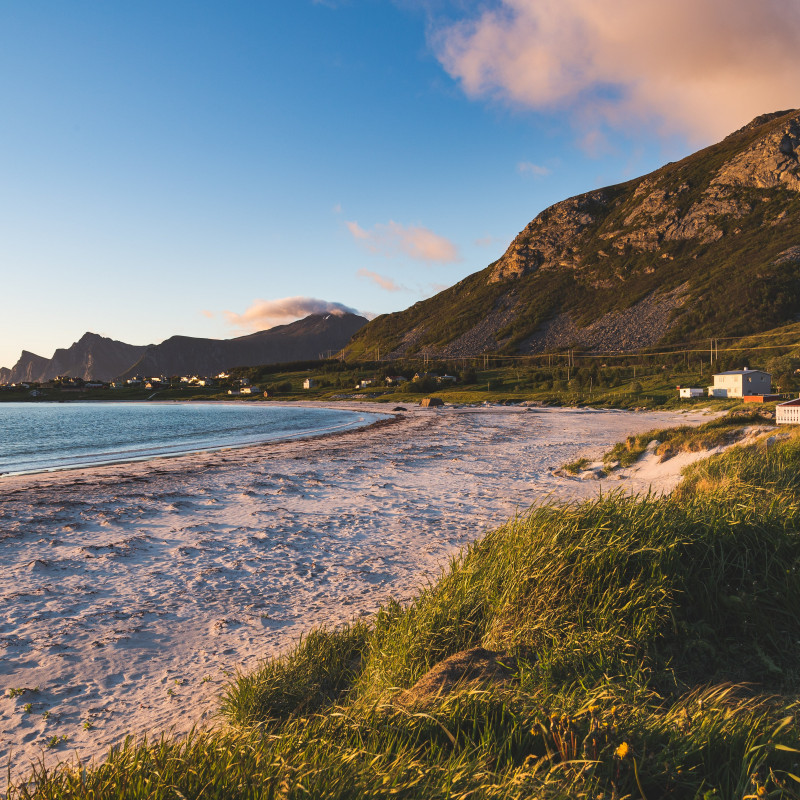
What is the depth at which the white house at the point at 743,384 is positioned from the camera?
7475 cm

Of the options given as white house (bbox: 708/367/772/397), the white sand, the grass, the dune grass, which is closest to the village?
white house (bbox: 708/367/772/397)

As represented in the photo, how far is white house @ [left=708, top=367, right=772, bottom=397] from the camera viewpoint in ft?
245

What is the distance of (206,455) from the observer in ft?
106

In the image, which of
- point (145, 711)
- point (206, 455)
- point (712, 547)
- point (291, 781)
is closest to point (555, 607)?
point (712, 547)

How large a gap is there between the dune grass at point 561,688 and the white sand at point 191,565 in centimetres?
148

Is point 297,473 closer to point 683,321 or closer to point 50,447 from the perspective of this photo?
point 50,447

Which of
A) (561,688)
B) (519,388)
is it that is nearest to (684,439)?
(561,688)

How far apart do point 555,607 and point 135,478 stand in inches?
931

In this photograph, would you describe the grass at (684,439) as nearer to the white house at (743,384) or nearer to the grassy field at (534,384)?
the grassy field at (534,384)

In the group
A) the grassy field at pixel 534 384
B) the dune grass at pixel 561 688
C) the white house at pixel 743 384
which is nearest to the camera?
the dune grass at pixel 561 688

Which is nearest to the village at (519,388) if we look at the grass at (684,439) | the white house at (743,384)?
the white house at (743,384)

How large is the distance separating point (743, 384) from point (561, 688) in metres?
89.0

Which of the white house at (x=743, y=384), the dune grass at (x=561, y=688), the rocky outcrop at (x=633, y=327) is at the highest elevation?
the rocky outcrop at (x=633, y=327)

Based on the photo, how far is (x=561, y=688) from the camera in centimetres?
406
